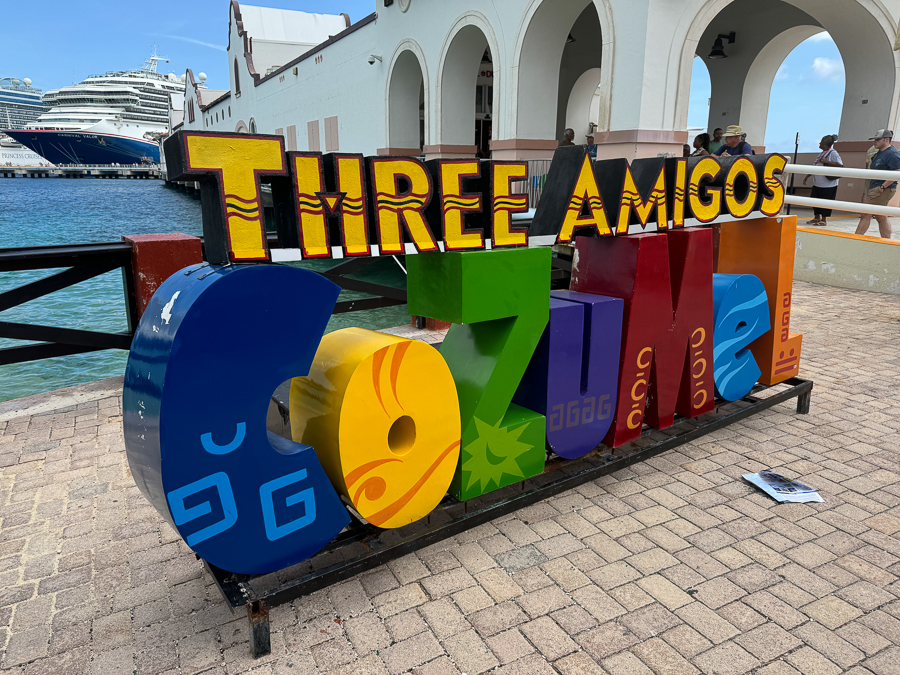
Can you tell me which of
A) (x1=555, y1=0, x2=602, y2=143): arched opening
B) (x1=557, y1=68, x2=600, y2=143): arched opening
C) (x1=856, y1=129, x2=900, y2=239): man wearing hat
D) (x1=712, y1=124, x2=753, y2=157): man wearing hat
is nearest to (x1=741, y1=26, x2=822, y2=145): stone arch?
(x1=555, y1=0, x2=602, y2=143): arched opening

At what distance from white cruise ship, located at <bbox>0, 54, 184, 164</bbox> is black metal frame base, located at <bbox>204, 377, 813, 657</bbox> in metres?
113

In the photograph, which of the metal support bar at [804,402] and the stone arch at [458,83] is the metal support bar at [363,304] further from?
the stone arch at [458,83]

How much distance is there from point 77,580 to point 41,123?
4672 inches

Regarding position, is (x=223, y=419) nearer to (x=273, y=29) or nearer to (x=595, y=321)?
(x=595, y=321)

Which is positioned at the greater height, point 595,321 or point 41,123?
point 41,123

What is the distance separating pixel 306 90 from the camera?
30.7 metres

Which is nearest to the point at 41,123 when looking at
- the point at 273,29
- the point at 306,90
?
the point at 273,29

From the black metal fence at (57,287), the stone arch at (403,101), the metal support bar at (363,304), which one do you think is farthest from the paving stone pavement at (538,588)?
the stone arch at (403,101)

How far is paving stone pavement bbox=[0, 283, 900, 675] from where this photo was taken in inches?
95.6

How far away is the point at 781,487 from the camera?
3.81 meters

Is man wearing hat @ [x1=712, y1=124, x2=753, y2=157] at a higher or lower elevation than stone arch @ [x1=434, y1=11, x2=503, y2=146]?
lower

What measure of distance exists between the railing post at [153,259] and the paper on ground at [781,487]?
17.0 ft

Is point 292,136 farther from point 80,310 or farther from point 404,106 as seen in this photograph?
point 80,310

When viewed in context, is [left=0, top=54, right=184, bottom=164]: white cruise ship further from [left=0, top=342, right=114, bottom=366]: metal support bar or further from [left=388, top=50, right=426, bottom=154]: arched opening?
[left=0, top=342, right=114, bottom=366]: metal support bar
